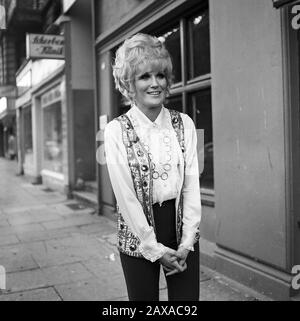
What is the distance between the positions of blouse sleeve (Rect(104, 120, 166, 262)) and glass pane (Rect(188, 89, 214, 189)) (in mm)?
2964

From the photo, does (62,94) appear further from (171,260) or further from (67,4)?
(171,260)

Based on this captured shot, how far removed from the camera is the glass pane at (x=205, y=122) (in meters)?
4.82

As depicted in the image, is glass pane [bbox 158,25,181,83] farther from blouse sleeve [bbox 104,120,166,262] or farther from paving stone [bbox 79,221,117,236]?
blouse sleeve [bbox 104,120,166,262]

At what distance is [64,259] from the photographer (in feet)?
16.2

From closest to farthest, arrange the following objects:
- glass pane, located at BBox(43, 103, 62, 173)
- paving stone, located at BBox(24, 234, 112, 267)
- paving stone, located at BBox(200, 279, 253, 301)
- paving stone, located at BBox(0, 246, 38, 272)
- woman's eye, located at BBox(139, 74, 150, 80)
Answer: woman's eye, located at BBox(139, 74, 150, 80)
paving stone, located at BBox(200, 279, 253, 301)
paving stone, located at BBox(0, 246, 38, 272)
paving stone, located at BBox(24, 234, 112, 267)
glass pane, located at BBox(43, 103, 62, 173)

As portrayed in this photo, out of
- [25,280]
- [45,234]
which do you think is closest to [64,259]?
[25,280]

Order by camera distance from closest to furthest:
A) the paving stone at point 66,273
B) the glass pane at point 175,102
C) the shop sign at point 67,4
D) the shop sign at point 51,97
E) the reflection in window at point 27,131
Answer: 1. the paving stone at point 66,273
2. the glass pane at point 175,102
3. the shop sign at point 67,4
4. the shop sign at point 51,97
5. the reflection in window at point 27,131

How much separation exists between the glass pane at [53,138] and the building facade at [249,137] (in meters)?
7.47

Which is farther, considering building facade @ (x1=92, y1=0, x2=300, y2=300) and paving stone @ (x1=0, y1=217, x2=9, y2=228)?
paving stone @ (x1=0, y1=217, x2=9, y2=228)

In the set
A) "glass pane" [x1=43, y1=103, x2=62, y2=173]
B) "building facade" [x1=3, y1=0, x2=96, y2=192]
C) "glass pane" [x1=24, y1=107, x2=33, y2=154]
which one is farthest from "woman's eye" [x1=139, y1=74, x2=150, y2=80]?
"glass pane" [x1=24, y1=107, x2=33, y2=154]

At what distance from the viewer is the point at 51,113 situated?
12.8 metres

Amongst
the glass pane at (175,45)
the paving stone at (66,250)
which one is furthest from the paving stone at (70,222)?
the glass pane at (175,45)

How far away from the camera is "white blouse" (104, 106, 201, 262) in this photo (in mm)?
1864

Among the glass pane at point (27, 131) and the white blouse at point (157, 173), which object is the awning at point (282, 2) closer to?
the white blouse at point (157, 173)
